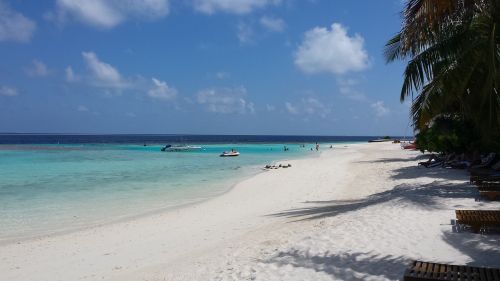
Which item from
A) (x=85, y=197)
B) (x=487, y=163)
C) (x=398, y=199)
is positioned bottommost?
(x=85, y=197)

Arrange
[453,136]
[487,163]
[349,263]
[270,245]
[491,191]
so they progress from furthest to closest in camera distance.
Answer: [453,136] → [487,163] → [491,191] → [270,245] → [349,263]

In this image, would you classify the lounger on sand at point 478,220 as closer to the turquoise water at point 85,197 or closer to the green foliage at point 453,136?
the turquoise water at point 85,197

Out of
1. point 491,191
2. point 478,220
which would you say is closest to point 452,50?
point 491,191

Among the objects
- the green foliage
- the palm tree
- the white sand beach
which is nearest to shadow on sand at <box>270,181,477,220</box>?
the white sand beach

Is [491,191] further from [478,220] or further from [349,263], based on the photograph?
[349,263]

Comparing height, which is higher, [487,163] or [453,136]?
[453,136]

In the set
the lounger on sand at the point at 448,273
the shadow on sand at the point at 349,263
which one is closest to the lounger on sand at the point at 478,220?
the shadow on sand at the point at 349,263

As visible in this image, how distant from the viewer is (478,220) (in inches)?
245

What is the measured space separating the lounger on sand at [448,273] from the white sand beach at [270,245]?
597mm

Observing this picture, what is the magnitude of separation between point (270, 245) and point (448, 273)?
310 cm

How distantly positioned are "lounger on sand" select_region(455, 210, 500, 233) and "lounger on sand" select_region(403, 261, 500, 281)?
2.23m

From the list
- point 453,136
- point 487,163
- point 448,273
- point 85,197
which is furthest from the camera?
point 453,136

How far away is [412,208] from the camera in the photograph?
841 cm

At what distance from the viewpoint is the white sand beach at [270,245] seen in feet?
17.8
